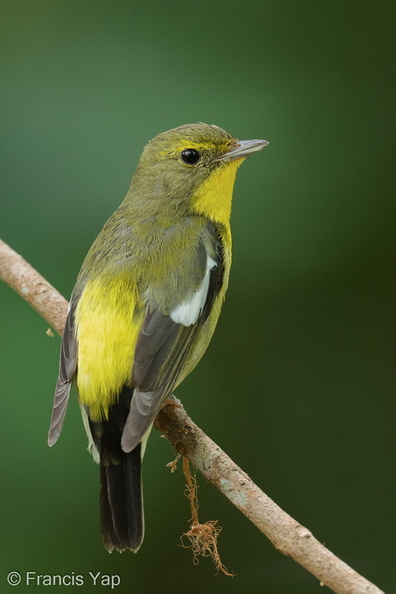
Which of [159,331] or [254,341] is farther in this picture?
[254,341]

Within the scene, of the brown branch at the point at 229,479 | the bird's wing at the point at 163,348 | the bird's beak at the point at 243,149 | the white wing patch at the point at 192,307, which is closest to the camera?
the brown branch at the point at 229,479

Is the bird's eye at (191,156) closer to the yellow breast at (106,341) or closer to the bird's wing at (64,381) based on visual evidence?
the yellow breast at (106,341)

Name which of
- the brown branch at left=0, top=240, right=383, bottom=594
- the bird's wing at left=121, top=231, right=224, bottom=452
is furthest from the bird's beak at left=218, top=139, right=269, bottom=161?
the brown branch at left=0, top=240, right=383, bottom=594

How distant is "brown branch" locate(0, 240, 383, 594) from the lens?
223cm

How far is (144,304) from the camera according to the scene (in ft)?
9.68

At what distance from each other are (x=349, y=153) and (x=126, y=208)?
4.05 ft

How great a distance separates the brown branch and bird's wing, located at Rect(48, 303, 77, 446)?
1.10 ft

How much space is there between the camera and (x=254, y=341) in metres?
4.05

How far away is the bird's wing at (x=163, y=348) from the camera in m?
2.76

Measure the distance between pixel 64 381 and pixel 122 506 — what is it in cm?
44

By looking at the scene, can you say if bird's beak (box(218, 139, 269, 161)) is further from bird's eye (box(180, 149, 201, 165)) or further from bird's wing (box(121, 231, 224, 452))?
bird's wing (box(121, 231, 224, 452))

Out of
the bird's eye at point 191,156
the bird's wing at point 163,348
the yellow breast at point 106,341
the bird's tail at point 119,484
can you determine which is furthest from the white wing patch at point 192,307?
the bird's eye at point 191,156

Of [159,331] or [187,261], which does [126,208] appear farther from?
[159,331]

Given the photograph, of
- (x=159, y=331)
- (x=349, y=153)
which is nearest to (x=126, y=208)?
(x=159, y=331)
